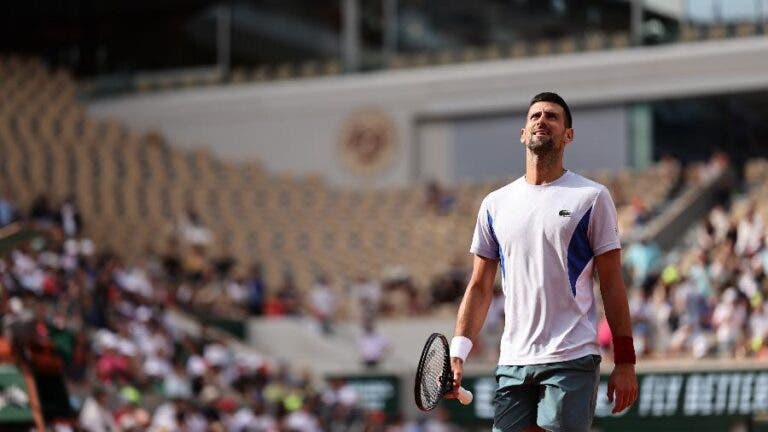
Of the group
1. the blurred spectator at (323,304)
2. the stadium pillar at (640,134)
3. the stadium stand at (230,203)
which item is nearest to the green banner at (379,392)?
the blurred spectator at (323,304)

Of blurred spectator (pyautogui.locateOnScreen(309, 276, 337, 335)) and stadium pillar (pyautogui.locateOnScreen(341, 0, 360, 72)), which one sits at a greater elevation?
stadium pillar (pyautogui.locateOnScreen(341, 0, 360, 72))

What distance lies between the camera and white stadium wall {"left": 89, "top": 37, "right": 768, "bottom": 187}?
33656 mm

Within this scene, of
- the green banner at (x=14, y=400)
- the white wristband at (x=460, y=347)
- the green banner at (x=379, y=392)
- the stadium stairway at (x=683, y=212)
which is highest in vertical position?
the white wristband at (x=460, y=347)

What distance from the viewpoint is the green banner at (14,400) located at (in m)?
11.8

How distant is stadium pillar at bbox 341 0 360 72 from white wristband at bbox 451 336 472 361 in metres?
30.9

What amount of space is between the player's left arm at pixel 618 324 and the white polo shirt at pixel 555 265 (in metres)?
0.06

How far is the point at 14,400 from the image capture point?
1187cm

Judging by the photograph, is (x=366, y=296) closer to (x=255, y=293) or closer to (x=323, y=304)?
(x=323, y=304)

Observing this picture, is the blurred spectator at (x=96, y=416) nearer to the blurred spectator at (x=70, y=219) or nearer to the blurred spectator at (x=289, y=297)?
the blurred spectator at (x=70, y=219)

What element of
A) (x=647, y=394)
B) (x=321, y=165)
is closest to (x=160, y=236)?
(x=321, y=165)

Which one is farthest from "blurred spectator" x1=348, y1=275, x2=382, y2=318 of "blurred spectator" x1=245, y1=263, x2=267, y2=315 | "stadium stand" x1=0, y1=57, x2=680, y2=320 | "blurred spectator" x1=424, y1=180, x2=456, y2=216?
"blurred spectator" x1=424, y1=180, x2=456, y2=216

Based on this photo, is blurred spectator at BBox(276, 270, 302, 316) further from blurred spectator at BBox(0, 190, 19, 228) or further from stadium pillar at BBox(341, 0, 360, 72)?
stadium pillar at BBox(341, 0, 360, 72)

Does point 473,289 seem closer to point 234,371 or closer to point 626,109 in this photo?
point 234,371

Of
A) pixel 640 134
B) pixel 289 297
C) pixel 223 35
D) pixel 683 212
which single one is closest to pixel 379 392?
pixel 289 297
